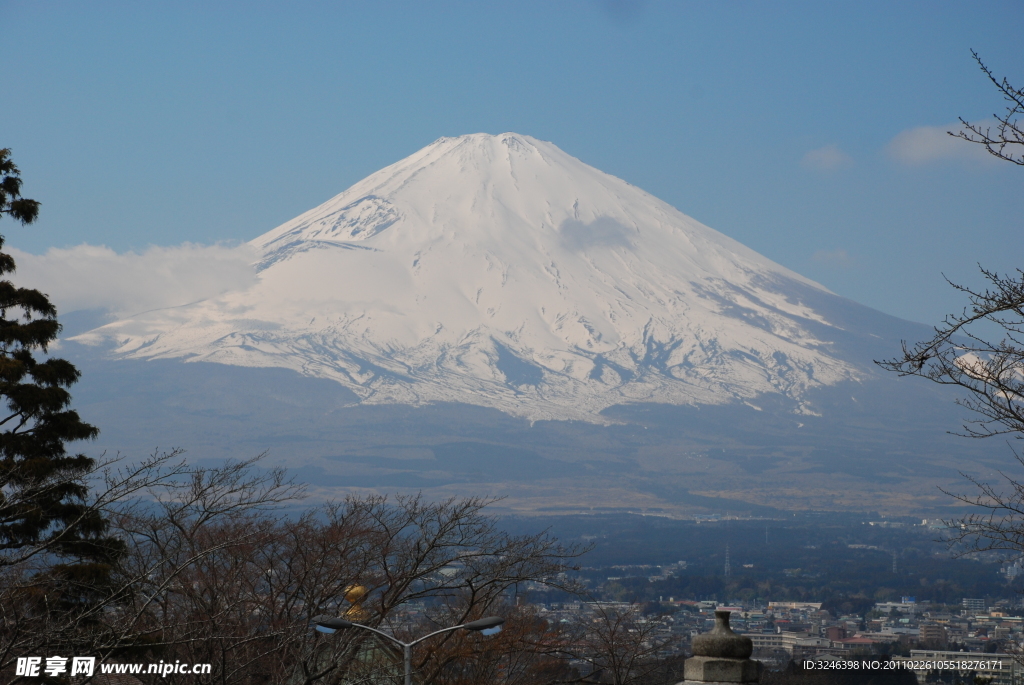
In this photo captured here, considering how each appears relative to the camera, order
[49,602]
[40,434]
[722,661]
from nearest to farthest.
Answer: [722,661], [49,602], [40,434]

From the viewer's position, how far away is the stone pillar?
8.96 metres

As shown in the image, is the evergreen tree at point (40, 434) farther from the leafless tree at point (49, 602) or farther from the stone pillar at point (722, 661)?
the stone pillar at point (722, 661)

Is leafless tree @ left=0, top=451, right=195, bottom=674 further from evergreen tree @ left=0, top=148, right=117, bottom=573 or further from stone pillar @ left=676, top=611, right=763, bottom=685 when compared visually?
stone pillar @ left=676, top=611, right=763, bottom=685

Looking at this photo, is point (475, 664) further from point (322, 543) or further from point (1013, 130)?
point (1013, 130)

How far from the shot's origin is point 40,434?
61.9 ft

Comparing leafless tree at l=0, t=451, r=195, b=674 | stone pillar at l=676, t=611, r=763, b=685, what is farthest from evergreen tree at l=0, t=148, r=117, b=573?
stone pillar at l=676, t=611, r=763, b=685

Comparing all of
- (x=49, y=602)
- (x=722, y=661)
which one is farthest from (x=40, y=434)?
(x=722, y=661)

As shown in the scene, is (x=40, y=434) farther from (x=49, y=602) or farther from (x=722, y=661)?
(x=722, y=661)

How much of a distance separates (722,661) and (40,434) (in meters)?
13.2

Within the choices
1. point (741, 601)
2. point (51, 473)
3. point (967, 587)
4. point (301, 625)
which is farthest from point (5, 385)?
point (967, 587)

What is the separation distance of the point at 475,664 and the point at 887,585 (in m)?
116

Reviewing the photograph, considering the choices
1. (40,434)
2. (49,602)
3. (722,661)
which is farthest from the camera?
(40,434)

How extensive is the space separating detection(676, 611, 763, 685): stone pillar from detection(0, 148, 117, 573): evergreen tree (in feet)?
36.2

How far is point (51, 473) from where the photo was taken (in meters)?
17.7
